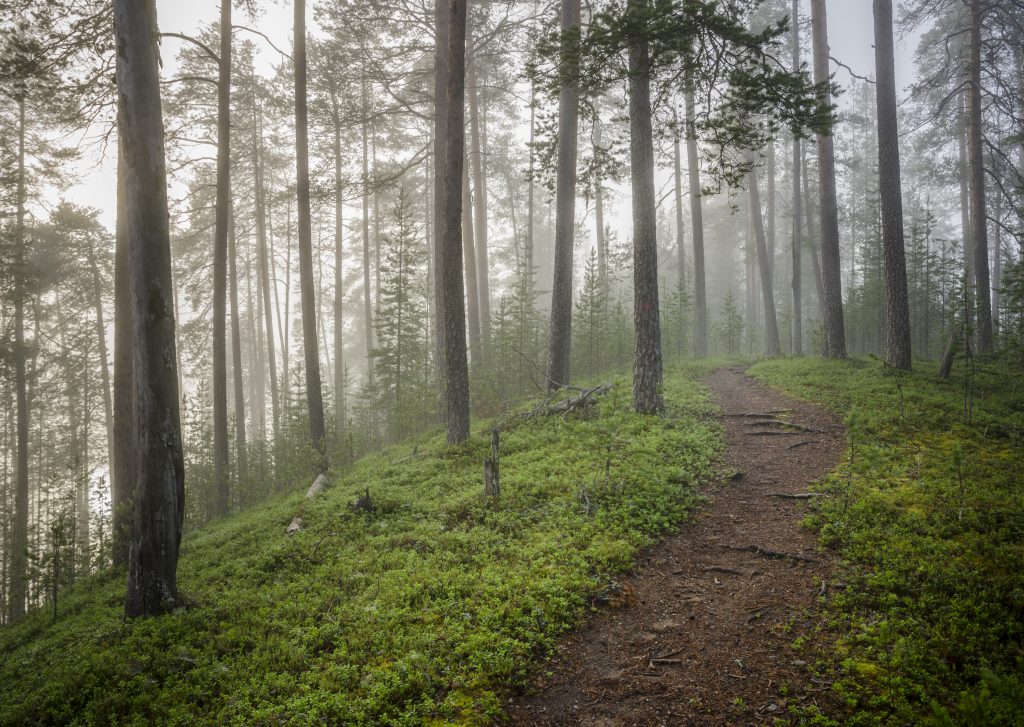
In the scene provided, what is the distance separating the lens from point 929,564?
4.29 m

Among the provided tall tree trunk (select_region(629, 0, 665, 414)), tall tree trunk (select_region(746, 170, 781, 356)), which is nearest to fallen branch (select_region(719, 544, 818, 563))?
tall tree trunk (select_region(629, 0, 665, 414))

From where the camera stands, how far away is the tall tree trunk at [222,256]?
1155cm

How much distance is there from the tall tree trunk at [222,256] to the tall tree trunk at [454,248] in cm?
616

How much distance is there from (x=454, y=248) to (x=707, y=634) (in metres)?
7.70

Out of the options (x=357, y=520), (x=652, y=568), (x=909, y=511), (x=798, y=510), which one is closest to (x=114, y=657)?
(x=357, y=520)

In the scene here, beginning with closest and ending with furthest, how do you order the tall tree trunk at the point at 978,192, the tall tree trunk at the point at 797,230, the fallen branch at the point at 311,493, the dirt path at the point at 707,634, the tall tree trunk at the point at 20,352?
the dirt path at the point at 707,634 → the fallen branch at the point at 311,493 → the tall tree trunk at the point at 20,352 → the tall tree trunk at the point at 978,192 → the tall tree trunk at the point at 797,230

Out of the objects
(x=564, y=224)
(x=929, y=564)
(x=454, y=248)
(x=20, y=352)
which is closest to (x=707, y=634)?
(x=929, y=564)

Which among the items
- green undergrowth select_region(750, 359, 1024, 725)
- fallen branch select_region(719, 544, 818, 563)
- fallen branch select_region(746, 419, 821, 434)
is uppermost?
fallen branch select_region(746, 419, 821, 434)

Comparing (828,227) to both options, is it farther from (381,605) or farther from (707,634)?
Result: (381,605)

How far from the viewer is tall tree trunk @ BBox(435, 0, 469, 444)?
29.3 ft

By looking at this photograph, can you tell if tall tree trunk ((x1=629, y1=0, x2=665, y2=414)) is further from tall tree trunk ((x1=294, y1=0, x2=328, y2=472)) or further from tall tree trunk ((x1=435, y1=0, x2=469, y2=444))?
tall tree trunk ((x1=294, y1=0, x2=328, y2=472))

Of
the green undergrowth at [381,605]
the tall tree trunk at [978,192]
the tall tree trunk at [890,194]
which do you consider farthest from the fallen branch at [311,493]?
the tall tree trunk at [978,192]

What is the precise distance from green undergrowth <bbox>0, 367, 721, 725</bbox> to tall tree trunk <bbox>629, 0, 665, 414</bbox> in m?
1.40

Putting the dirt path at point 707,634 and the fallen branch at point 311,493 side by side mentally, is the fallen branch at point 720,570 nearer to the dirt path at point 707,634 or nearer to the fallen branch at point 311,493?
the dirt path at point 707,634
